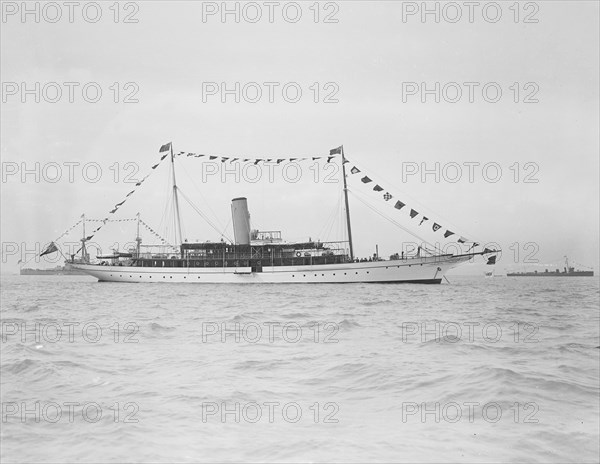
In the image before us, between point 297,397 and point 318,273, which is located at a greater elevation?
point 297,397

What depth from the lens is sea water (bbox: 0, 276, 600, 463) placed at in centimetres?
525

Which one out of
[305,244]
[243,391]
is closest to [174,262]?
[305,244]

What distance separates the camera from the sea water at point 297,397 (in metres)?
5.25

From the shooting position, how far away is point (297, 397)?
7043 mm

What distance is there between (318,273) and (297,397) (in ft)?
130

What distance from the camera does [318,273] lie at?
152 feet

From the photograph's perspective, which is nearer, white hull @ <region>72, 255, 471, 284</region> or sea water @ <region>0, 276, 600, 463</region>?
sea water @ <region>0, 276, 600, 463</region>

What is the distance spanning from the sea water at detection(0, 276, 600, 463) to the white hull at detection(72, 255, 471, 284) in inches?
1276

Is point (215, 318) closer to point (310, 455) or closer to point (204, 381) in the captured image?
point (204, 381)

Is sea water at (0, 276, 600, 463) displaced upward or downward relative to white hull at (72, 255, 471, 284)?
upward

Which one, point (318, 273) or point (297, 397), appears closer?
point (297, 397)

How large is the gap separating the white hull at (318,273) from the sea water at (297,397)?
3242cm

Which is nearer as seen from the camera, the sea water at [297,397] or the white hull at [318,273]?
the sea water at [297,397]

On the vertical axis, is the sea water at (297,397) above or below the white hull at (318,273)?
above
